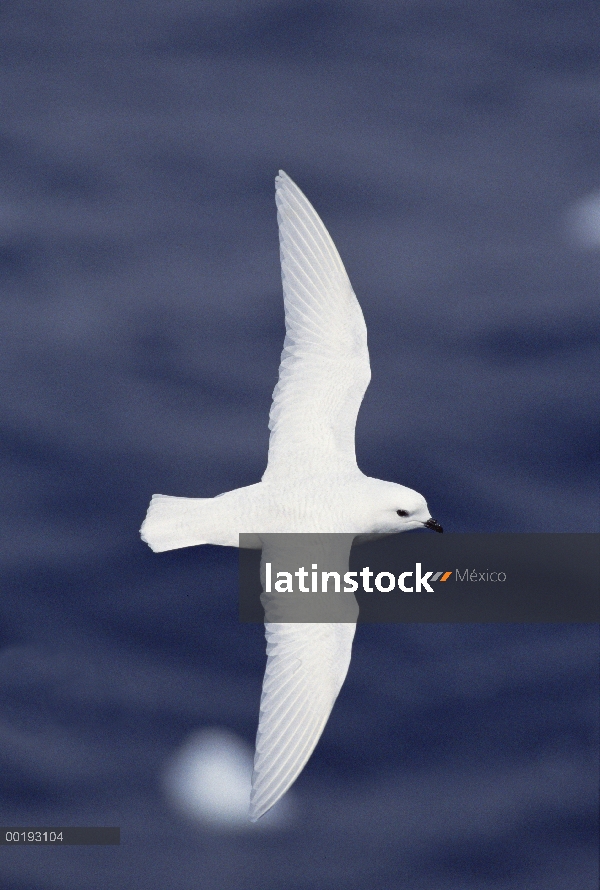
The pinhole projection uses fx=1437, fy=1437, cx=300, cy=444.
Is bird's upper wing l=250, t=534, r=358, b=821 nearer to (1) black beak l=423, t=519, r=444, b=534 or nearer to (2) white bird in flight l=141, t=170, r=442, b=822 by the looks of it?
(2) white bird in flight l=141, t=170, r=442, b=822

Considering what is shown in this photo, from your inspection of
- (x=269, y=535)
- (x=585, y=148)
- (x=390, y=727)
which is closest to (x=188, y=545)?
(x=269, y=535)

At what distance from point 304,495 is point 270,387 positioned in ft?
4.89

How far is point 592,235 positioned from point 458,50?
2046 millimetres

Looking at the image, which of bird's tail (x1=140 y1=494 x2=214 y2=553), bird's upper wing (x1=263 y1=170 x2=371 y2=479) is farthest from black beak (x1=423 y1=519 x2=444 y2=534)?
bird's tail (x1=140 y1=494 x2=214 y2=553)

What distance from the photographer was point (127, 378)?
1035 cm

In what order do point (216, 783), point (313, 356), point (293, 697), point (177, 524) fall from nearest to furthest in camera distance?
point (293, 697) < point (216, 783) < point (177, 524) < point (313, 356)

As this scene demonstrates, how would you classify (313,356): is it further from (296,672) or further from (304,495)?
(296,672)

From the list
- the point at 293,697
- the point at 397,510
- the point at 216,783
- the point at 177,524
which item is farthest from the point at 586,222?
the point at 216,783

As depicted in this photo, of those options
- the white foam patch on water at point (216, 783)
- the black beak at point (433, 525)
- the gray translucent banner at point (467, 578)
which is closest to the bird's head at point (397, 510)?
the black beak at point (433, 525)

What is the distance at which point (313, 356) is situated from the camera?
941cm

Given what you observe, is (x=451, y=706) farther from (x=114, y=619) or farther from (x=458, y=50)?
(x=458, y=50)

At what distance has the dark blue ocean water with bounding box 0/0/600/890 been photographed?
8.79 meters

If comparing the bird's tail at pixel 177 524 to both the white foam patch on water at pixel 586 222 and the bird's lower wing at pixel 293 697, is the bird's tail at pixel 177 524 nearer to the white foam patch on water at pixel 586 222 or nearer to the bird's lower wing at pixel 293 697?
the bird's lower wing at pixel 293 697

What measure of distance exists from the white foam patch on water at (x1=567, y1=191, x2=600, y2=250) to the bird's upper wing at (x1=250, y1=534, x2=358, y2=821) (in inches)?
144
